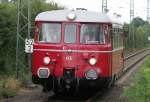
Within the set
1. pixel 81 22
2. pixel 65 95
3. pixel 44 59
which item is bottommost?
pixel 65 95

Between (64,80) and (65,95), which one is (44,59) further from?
(65,95)

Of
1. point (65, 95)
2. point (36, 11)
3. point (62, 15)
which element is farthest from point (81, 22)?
point (36, 11)

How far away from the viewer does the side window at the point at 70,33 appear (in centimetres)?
1812

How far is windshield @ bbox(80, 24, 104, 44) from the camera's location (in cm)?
1809

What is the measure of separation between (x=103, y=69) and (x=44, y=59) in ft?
6.37

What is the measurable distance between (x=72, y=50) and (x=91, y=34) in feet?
2.82

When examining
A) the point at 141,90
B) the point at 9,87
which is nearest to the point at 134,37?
the point at 9,87

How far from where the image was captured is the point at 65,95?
20.2 meters

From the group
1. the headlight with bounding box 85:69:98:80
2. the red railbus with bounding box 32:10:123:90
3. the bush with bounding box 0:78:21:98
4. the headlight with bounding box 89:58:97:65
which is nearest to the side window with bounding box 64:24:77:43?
the red railbus with bounding box 32:10:123:90

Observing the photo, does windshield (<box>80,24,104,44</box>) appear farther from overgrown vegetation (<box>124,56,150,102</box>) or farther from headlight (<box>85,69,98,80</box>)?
overgrown vegetation (<box>124,56,150,102</box>)

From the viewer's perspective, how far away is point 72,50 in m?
17.9

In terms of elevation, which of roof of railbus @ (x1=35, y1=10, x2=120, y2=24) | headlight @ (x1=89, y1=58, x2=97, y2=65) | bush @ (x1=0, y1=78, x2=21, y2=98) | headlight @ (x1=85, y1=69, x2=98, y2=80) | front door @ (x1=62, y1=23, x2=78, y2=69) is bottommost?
bush @ (x1=0, y1=78, x2=21, y2=98)

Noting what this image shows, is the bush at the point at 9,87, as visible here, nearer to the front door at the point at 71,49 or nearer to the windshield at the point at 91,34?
the front door at the point at 71,49

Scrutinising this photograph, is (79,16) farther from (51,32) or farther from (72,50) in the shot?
(72,50)
